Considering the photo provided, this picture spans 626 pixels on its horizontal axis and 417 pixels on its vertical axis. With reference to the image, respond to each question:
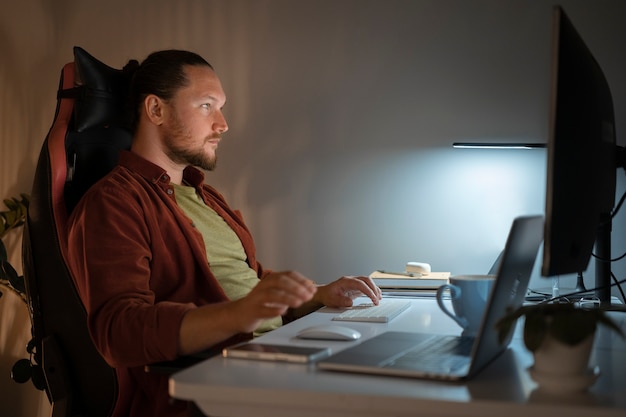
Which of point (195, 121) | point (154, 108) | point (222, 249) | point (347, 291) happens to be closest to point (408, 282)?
point (347, 291)

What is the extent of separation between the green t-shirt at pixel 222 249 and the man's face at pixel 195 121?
9cm

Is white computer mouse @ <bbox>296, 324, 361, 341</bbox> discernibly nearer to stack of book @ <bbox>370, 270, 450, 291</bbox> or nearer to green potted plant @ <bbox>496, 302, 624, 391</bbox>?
green potted plant @ <bbox>496, 302, 624, 391</bbox>

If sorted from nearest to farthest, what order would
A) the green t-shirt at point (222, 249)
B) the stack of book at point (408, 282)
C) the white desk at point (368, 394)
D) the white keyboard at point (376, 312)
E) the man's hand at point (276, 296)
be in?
1. the white desk at point (368, 394)
2. the man's hand at point (276, 296)
3. the white keyboard at point (376, 312)
4. the green t-shirt at point (222, 249)
5. the stack of book at point (408, 282)

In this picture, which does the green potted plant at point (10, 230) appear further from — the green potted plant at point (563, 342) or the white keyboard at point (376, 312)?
the green potted plant at point (563, 342)

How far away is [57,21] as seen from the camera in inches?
118

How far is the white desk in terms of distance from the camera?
87cm

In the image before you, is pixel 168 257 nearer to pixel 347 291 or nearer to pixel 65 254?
pixel 65 254

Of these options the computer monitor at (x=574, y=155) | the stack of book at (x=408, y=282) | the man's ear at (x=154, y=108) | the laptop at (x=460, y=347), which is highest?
the man's ear at (x=154, y=108)

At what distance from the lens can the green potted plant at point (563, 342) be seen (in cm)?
91

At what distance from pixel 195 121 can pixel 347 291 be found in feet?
1.94

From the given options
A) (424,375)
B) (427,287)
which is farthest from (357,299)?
(424,375)

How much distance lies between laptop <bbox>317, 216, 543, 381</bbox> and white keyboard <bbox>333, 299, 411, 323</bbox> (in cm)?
27

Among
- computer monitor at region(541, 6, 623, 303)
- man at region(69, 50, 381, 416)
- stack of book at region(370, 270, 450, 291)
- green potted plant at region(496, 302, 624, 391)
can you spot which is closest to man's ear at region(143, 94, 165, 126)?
man at region(69, 50, 381, 416)

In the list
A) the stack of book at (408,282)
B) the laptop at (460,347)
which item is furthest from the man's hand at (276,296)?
the stack of book at (408,282)
